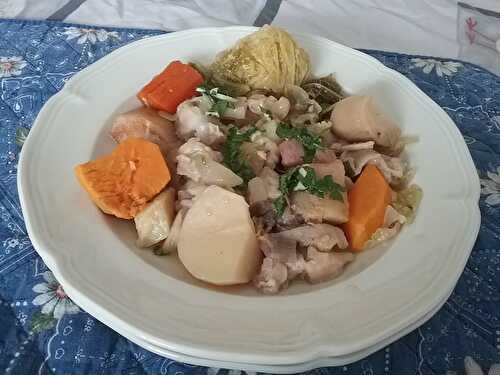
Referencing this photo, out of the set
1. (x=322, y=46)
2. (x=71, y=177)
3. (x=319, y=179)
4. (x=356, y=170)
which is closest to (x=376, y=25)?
(x=322, y=46)

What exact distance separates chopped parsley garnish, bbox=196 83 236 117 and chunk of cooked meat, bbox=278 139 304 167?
0.23 m

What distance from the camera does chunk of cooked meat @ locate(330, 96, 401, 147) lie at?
1702 mm

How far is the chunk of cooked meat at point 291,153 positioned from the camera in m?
1.60

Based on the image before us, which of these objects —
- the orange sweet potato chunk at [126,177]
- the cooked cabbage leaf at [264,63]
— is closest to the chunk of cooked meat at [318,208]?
the orange sweet potato chunk at [126,177]

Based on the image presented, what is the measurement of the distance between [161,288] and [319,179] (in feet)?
1.70

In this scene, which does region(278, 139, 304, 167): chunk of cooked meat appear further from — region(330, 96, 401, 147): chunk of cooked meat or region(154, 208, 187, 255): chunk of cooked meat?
region(154, 208, 187, 255): chunk of cooked meat

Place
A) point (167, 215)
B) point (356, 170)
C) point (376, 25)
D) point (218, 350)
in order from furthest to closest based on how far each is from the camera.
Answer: point (376, 25) → point (356, 170) → point (167, 215) → point (218, 350)

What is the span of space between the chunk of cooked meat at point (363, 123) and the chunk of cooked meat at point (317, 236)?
1.25 feet

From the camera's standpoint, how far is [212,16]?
2543mm

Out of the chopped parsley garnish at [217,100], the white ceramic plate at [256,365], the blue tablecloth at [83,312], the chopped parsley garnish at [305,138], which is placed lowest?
the blue tablecloth at [83,312]

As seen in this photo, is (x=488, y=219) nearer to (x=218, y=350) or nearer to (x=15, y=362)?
(x=218, y=350)

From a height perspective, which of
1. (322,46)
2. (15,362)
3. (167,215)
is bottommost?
(15,362)

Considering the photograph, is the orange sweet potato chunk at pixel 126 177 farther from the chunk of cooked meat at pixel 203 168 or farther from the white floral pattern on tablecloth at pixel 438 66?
the white floral pattern on tablecloth at pixel 438 66

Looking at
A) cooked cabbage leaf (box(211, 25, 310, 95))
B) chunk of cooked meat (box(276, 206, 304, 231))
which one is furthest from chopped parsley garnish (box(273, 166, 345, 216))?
cooked cabbage leaf (box(211, 25, 310, 95))
